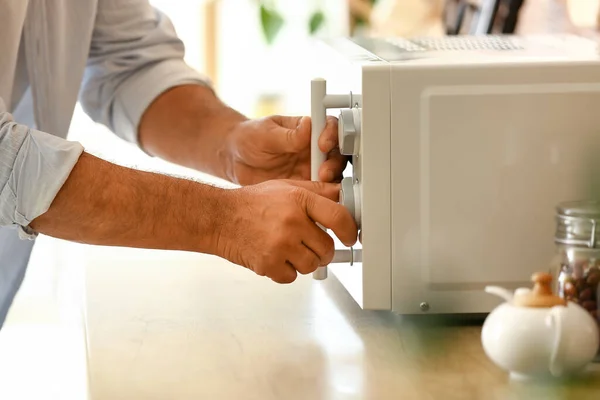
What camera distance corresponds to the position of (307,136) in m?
1.21

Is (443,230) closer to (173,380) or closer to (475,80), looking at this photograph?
(475,80)

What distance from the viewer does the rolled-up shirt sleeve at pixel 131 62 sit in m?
1.47

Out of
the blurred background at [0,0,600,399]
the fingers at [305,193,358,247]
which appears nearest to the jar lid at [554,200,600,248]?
the fingers at [305,193,358,247]

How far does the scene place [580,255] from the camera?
83cm

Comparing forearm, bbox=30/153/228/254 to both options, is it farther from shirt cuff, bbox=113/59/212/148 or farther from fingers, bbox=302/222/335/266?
shirt cuff, bbox=113/59/212/148

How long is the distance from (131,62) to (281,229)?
639 millimetres

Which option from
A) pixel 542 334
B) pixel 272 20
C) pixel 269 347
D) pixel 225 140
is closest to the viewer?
pixel 542 334

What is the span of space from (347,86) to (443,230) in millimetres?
210

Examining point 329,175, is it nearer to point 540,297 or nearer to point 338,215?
point 338,215

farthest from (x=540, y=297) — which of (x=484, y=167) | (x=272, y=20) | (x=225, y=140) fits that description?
(x=272, y=20)

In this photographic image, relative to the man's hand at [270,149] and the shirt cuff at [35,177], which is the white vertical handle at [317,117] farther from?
the shirt cuff at [35,177]

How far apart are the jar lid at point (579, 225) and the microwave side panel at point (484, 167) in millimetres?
74

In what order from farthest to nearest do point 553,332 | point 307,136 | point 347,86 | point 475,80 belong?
point 307,136 → point 347,86 → point 475,80 → point 553,332

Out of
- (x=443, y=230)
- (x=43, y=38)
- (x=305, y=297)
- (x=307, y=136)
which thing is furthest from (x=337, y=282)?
(x=43, y=38)
